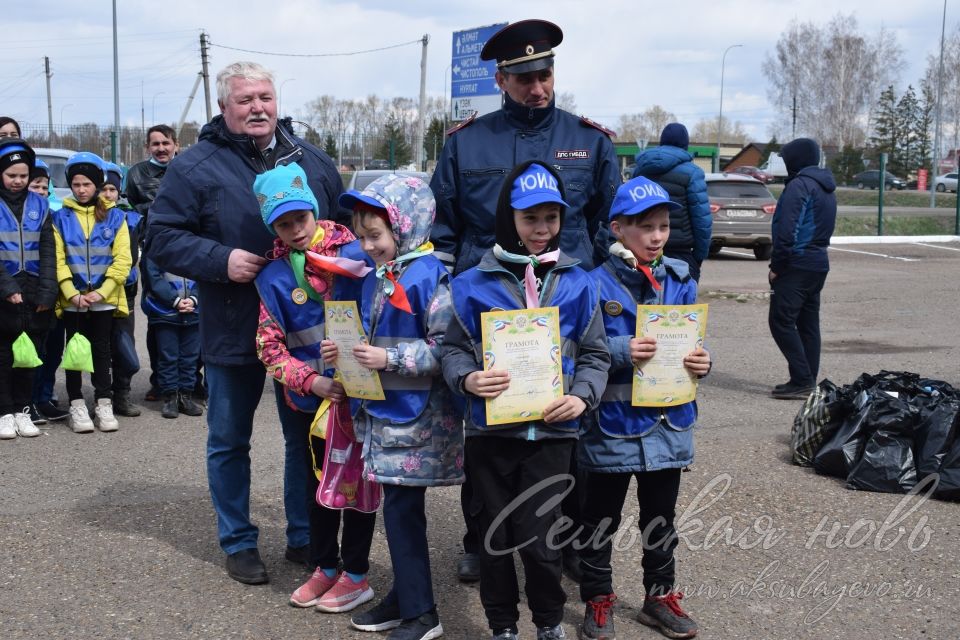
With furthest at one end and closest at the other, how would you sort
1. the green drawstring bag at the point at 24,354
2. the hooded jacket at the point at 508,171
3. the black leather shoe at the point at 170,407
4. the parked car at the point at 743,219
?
the parked car at the point at 743,219 < the black leather shoe at the point at 170,407 < the green drawstring bag at the point at 24,354 < the hooded jacket at the point at 508,171

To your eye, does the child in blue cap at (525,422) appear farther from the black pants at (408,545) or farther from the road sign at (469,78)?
the road sign at (469,78)

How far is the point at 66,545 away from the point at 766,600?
125 inches

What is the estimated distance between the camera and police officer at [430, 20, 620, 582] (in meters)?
Answer: 4.34

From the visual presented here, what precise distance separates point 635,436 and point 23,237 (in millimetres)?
4917

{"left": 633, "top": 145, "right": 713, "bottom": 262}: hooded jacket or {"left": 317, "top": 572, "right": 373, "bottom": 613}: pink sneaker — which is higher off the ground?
{"left": 633, "top": 145, "right": 713, "bottom": 262}: hooded jacket

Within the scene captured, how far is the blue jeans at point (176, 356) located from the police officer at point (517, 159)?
368 cm

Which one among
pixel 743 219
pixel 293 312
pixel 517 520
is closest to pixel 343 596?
pixel 517 520

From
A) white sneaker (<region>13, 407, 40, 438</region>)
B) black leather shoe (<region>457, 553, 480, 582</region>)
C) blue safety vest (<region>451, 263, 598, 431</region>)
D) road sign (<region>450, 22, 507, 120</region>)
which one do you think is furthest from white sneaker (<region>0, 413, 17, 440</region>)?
road sign (<region>450, 22, 507, 120</region>)

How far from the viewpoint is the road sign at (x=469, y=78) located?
21125mm

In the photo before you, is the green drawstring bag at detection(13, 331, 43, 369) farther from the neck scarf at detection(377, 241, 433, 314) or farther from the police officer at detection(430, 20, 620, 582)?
the neck scarf at detection(377, 241, 433, 314)

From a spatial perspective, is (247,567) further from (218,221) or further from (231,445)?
(218,221)

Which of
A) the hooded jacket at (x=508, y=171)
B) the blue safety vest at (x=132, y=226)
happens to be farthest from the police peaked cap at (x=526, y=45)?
the blue safety vest at (x=132, y=226)

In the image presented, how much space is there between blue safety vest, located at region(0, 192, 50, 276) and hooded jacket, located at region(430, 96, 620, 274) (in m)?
3.73

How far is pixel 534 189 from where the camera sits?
3604 millimetres
